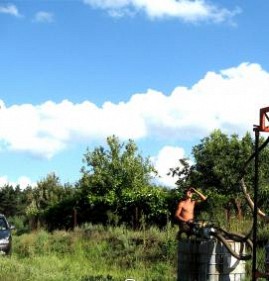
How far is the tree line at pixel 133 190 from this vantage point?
24.7 meters

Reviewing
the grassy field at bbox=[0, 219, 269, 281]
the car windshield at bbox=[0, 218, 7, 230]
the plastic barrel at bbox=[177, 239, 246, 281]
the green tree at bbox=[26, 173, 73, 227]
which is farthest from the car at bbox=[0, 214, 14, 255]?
the green tree at bbox=[26, 173, 73, 227]

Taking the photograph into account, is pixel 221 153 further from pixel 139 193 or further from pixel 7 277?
pixel 7 277

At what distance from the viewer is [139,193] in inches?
1077

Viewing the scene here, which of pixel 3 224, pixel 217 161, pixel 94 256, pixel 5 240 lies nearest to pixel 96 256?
pixel 94 256

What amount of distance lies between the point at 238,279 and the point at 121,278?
19.6 ft

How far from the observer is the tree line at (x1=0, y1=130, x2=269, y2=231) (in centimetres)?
2466

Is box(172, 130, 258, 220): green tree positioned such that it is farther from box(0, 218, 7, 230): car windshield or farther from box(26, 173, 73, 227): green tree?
box(0, 218, 7, 230): car windshield

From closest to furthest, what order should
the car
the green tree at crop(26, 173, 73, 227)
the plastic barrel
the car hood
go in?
the plastic barrel < the car < the car hood < the green tree at crop(26, 173, 73, 227)

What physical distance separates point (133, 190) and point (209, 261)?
1994cm

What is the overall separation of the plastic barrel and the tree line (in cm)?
124

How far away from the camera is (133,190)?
29.4m

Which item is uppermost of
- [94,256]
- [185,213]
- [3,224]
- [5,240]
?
[185,213]

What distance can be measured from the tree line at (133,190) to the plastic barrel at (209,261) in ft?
4.06

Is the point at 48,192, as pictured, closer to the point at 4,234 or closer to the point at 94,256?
the point at 4,234
